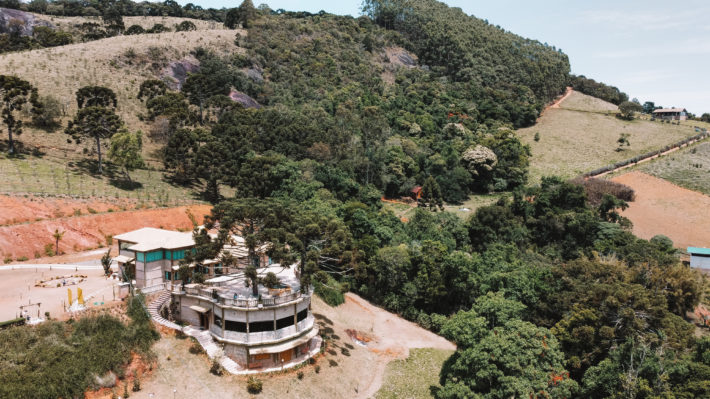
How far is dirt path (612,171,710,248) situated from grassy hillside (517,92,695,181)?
12.3 m

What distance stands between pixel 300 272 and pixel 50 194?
26526 millimetres

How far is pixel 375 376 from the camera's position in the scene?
100ft

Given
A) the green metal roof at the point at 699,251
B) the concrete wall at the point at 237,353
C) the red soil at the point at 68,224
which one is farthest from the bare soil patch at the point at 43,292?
the green metal roof at the point at 699,251

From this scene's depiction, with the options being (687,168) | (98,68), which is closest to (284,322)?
(98,68)

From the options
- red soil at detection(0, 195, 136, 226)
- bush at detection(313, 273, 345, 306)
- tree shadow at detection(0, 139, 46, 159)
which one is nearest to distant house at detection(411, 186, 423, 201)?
bush at detection(313, 273, 345, 306)

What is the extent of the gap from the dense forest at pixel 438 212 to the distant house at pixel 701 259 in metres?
3.03

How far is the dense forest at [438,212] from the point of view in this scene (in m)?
27.8

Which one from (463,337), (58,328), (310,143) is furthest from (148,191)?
(463,337)

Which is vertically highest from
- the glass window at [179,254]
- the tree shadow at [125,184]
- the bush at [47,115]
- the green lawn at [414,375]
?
A: the bush at [47,115]

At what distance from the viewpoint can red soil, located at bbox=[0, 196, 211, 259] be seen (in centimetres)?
3509

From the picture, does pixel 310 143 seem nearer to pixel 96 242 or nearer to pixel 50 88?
pixel 96 242

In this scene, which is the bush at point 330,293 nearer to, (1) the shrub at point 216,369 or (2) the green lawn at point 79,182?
(1) the shrub at point 216,369

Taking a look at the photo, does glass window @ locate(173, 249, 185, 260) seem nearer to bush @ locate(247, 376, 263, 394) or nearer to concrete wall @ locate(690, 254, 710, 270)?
bush @ locate(247, 376, 263, 394)

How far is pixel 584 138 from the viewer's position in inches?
3875
